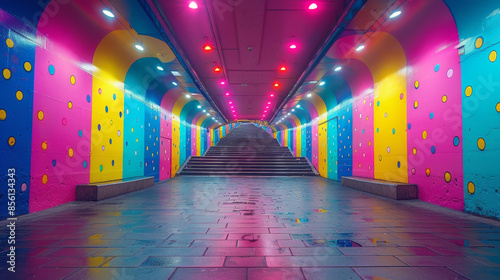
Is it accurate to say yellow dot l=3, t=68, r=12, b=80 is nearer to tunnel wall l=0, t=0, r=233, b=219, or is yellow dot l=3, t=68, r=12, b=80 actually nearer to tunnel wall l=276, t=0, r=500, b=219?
tunnel wall l=0, t=0, r=233, b=219

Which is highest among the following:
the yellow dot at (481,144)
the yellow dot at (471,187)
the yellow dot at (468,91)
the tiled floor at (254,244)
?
the yellow dot at (468,91)

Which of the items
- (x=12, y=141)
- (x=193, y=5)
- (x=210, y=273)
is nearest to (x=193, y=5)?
(x=193, y=5)

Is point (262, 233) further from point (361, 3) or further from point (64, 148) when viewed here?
point (64, 148)

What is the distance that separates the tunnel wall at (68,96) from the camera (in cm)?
404

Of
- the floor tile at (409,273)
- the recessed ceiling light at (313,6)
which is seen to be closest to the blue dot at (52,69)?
the recessed ceiling light at (313,6)

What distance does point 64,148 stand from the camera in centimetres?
522

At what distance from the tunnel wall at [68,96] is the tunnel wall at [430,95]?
540cm

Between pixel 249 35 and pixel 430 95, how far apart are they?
4.38 meters

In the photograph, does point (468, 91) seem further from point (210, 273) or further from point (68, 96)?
point (68, 96)

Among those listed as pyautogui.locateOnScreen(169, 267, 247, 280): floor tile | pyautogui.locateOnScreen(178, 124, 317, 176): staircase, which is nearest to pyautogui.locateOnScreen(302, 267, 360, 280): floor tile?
pyautogui.locateOnScreen(169, 267, 247, 280): floor tile

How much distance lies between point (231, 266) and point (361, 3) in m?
4.71

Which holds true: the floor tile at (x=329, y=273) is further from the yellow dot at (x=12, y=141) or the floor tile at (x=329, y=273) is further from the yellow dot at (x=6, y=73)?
the yellow dot at (x=6, y=73)

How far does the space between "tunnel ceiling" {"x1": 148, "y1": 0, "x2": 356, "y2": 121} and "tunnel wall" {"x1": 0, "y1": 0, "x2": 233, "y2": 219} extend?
2.42ft

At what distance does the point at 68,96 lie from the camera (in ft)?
17.4
